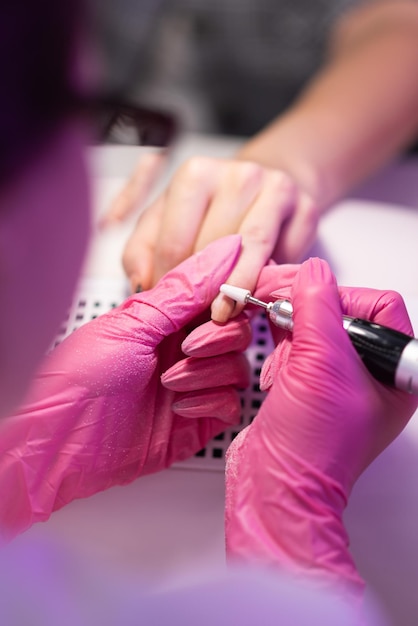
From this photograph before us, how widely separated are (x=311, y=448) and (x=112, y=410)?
0.22 meters

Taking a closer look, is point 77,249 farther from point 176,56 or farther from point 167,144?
point 176,56

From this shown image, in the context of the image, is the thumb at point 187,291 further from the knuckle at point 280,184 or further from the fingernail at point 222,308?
the knuckle at point 280,184

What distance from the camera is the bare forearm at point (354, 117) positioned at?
96 cm

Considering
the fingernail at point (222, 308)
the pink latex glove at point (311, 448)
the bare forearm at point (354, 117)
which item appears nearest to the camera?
the pink latex glove at point (311, 448)

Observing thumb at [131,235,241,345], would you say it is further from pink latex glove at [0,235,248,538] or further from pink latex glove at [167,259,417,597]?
pink latex glove at [167,259,417,597]

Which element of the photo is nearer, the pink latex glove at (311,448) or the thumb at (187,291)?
the pink latex glove at (311,448)

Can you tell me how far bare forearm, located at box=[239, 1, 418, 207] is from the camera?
0.96 meters

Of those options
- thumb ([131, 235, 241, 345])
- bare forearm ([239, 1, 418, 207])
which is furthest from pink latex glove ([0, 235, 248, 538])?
bare forearm ([239, 1, 418, 207])

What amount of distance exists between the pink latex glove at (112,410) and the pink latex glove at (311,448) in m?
0.09

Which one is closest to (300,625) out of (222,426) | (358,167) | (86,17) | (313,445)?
(313,445)

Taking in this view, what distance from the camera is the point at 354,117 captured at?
3.37ft

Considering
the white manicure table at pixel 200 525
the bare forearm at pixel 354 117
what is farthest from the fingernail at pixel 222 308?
the bare forearm at pixel 354 117

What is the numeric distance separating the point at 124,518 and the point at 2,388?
1.03 feet

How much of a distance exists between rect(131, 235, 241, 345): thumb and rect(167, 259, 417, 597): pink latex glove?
0.36 ft
